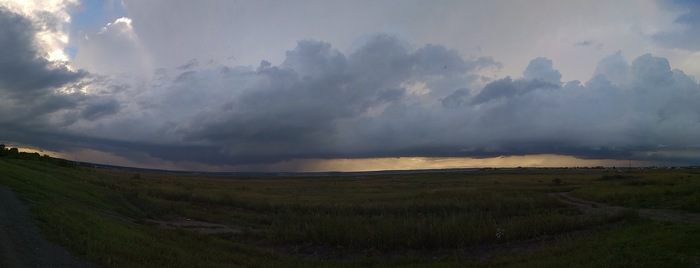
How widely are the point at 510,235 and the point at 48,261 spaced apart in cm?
1941

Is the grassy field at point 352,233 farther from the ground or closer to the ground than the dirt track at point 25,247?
closer to the ground

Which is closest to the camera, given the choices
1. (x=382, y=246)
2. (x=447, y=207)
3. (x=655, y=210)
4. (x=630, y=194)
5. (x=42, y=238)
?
(x=42, y=238)

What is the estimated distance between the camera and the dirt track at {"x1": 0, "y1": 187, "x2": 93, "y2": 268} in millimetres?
10828

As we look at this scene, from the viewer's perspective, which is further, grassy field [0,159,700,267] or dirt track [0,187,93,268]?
grassy field [0,159,700,267]

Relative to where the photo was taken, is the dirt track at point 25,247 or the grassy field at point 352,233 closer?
the dirt track at point 25,247

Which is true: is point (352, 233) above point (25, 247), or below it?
below

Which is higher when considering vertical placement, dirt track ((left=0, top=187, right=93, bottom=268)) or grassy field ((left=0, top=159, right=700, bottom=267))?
dirt track ((left=0, top=187, right=93, bottom=268))

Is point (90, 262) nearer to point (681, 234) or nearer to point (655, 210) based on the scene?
point (681, 234)

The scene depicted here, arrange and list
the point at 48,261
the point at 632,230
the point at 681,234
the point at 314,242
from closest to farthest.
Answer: the point at 48,261
the point at 681,234
the point at 632,230
the point at 314,242

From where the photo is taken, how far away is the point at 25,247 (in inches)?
472

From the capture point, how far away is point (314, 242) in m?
24.9

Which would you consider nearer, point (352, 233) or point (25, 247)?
point (25, 247)

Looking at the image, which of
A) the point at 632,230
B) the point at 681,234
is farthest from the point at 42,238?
the point at 632,230

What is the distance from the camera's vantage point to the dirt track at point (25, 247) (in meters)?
10.8
